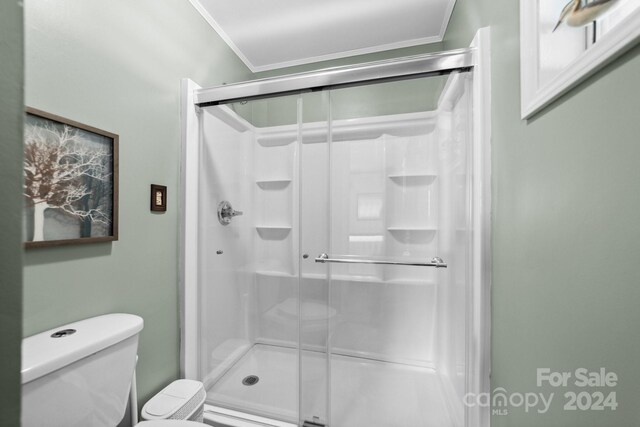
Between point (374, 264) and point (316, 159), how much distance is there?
66 centimetres

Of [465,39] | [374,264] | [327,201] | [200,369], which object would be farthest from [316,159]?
[200,369]

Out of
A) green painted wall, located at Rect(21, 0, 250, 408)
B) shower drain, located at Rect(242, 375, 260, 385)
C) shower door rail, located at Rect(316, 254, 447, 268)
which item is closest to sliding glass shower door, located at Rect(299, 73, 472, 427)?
shower door rail, located at Rect(316, 254, 447, 268)

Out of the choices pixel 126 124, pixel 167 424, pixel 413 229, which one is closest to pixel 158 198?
pixel 126 124

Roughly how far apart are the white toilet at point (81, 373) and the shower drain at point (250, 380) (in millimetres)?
532

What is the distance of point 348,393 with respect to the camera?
136cm

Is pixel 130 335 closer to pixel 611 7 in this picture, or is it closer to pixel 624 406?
pixel 624 406

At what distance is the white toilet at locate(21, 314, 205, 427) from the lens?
0.69m

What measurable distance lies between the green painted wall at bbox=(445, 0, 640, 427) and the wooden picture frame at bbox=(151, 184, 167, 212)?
60.3 inches

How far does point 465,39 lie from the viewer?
1361mm

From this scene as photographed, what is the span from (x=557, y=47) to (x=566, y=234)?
0.46 m

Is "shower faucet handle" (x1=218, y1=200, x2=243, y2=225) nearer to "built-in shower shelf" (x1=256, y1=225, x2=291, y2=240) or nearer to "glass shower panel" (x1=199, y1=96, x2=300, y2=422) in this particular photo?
"glass shower panel" (x1=199, y1=96, x2=300, y2=422)

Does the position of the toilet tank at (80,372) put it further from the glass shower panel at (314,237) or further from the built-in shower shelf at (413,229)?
the built-in shower shelf at (413,229)

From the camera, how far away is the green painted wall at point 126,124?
85cm

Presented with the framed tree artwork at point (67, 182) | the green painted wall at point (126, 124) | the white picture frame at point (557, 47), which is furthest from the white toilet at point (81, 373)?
the white picture frame at point (557, 47)
